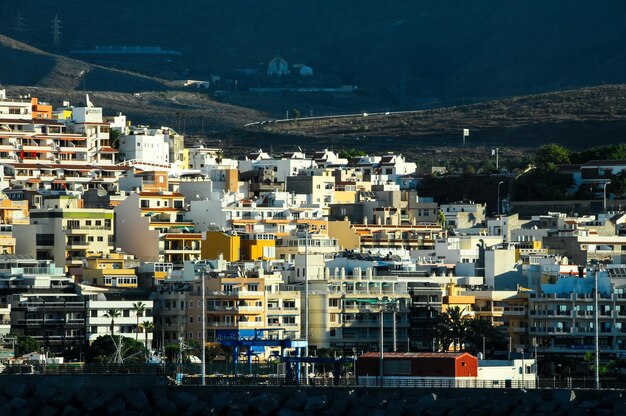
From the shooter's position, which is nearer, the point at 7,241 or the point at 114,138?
the point at 7,241


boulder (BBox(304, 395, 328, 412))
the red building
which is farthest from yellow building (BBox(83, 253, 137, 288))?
boulder (BBox(304, 395, 328, 412))

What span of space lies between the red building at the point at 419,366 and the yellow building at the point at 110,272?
27.6 m

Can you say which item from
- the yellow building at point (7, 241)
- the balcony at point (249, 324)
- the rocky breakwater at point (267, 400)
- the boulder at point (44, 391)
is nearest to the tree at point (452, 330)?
the balcony at point (249, 324)

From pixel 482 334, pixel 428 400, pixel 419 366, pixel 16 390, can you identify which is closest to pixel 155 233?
pixel 482 334

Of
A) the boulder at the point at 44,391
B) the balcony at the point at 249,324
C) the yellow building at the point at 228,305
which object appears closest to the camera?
the boulder at the point at 44,391

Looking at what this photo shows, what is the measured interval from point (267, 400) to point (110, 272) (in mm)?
36393

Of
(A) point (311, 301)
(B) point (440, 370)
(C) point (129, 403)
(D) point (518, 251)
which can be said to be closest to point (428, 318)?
(A) point (311, 301)

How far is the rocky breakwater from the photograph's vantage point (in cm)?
4934

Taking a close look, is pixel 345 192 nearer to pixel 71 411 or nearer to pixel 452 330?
pixel 452 330

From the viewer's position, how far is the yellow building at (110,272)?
85.9 metres

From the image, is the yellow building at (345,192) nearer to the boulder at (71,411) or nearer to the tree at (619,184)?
the tree at (619,184)

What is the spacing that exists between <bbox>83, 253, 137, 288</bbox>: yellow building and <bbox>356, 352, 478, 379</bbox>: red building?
27.6 meters

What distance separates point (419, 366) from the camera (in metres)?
58.3

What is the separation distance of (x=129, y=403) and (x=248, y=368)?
14.5 metres
